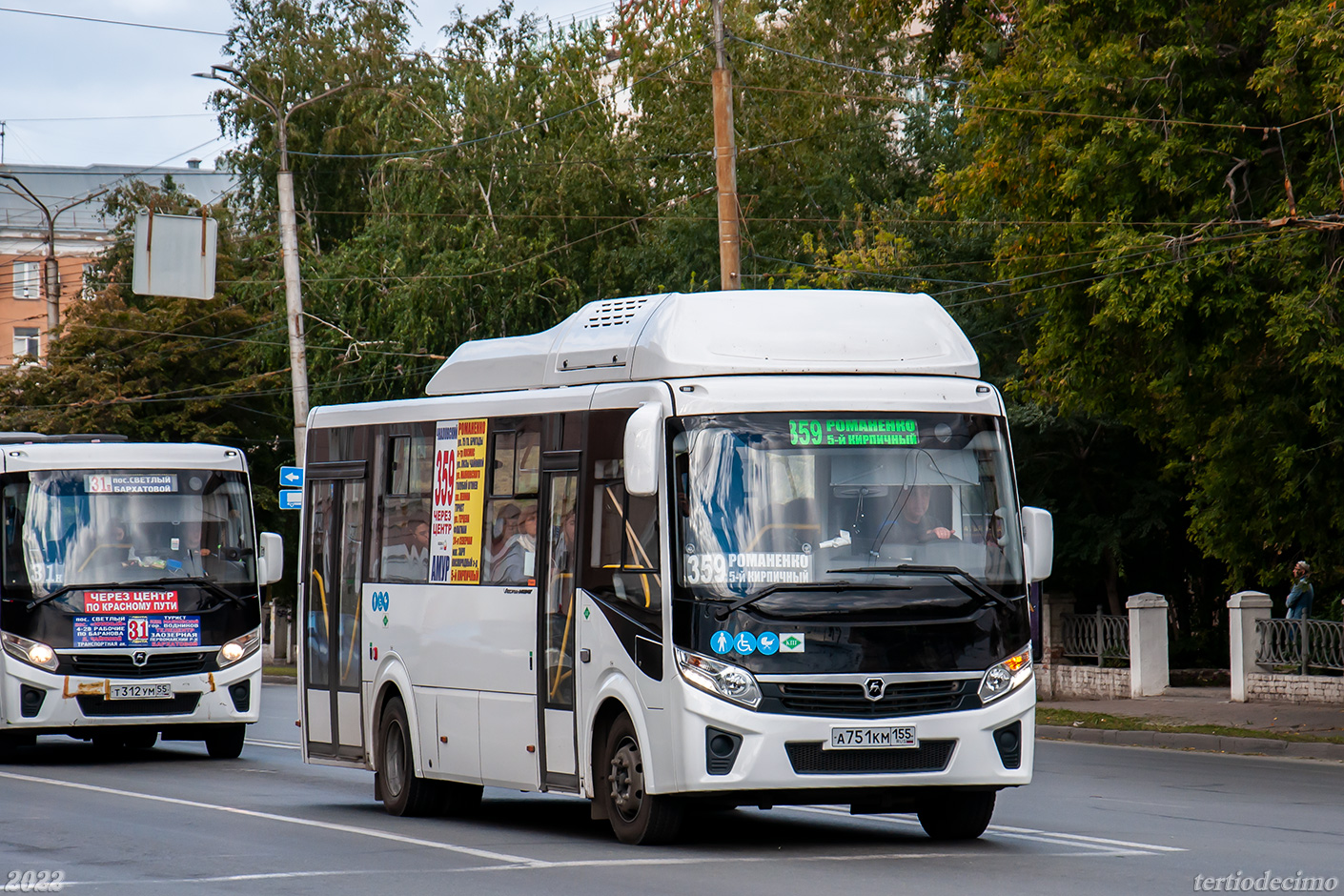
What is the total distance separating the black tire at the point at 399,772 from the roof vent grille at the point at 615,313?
3.18 meters

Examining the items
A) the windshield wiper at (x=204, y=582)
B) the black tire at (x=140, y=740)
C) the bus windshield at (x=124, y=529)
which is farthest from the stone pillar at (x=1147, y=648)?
the black tire at (x=140, y=740)

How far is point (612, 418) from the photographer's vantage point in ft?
37.5

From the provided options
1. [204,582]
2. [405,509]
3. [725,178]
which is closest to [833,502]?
[405,509]

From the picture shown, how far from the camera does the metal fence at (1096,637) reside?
28.6m

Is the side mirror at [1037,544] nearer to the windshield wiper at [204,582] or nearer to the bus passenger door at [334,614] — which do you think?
the bus passenger door at [334,614]

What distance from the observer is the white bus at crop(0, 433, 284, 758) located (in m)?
18.8

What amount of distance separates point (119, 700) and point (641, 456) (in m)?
10.2

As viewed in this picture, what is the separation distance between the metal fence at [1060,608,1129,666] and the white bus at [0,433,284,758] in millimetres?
13952

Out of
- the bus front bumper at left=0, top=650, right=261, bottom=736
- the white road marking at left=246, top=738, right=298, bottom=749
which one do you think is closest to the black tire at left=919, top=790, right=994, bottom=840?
the bus front bumper at left=0, top=650, right=261, bottom=736

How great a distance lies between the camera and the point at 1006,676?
10820 millimetres

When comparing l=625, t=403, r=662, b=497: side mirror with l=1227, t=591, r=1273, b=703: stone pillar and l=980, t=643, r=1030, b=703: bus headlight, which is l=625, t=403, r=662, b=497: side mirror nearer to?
l=980, t=643, r=1030, b=703: bus headlight

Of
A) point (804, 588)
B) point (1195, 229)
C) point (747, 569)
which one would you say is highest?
point (1195, 229)

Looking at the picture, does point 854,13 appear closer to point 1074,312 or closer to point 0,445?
point 1074,312

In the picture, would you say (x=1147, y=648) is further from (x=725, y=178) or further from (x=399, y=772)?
(x=399, y=772)
